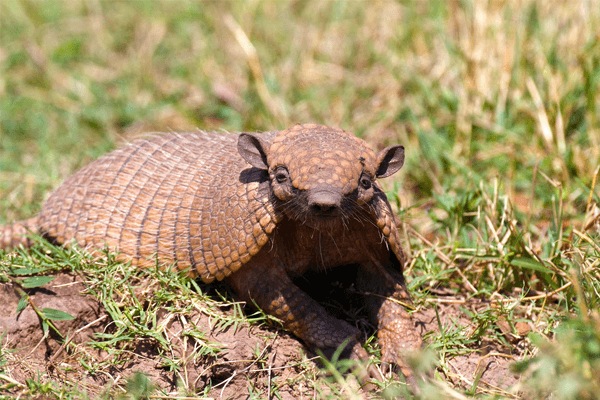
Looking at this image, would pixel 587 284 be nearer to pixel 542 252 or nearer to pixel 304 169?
pixel 542 252

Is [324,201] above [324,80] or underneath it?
above

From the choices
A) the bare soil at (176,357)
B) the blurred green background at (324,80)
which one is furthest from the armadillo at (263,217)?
the blurred green background at (324,80)

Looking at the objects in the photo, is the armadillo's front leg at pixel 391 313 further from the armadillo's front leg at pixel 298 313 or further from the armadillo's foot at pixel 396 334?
the armadillo's front leg at pixel 298 313

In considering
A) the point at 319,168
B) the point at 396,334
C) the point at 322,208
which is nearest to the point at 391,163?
the point at 319,168

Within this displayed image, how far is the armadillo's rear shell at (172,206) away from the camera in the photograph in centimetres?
340

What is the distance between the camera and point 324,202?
9.15ft

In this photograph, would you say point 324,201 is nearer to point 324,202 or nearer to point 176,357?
point 324,202

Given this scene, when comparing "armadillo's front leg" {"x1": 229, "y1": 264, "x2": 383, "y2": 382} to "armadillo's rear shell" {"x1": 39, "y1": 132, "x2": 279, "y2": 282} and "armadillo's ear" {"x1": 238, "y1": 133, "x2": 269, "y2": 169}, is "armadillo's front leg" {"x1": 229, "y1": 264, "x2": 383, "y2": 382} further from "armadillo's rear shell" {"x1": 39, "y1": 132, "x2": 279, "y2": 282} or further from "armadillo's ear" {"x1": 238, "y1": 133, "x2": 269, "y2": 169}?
"armadillo's ear" {"x1": 238, "y1": 133, "x2": 269, "y2": 169}

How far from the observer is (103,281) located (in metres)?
3.74

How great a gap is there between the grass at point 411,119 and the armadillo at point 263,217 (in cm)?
25

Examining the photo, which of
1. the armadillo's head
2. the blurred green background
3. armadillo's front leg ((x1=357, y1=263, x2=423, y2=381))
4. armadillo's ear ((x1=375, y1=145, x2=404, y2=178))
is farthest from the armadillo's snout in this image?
the blurred green background

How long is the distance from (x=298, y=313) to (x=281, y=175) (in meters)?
0.87

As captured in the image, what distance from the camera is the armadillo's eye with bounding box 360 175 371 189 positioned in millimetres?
3141

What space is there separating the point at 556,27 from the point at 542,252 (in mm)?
2776
